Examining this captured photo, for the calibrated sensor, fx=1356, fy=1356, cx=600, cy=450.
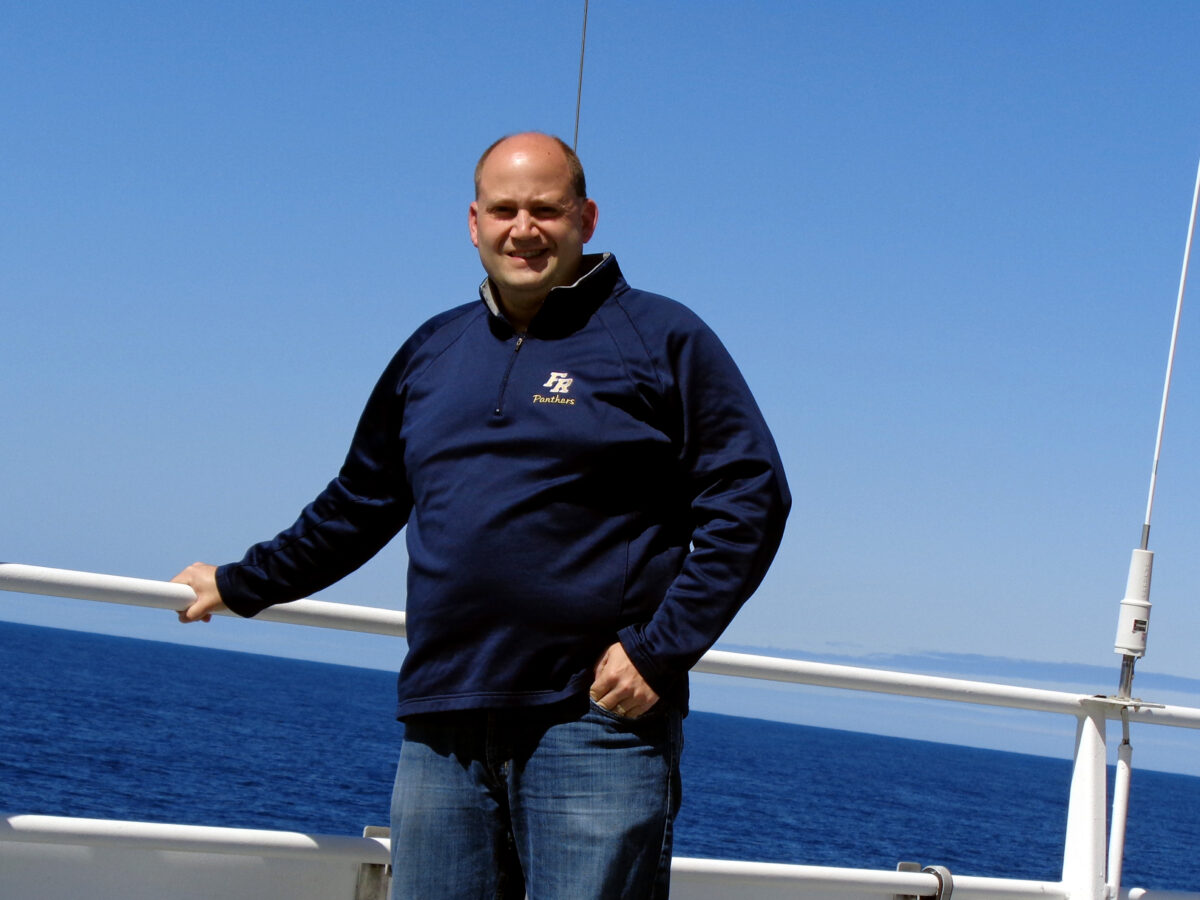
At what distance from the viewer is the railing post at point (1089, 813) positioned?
8.97ft

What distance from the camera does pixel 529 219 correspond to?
73.3 inches

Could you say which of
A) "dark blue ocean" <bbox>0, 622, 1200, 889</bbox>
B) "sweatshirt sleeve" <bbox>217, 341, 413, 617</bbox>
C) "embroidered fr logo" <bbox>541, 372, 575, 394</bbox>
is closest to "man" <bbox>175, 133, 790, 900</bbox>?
"embroidered fr logo" <bbox>541, 372, 575, 394</bbox>

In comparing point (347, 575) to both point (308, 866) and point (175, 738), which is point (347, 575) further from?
point (175, 738)

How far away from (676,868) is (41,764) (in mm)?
53544

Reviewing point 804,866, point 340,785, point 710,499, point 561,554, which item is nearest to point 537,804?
point 561,554

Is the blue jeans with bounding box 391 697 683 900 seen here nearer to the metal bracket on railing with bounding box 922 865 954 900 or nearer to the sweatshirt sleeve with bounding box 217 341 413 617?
the sweatshirt sleeve with bounding box 217 341 413 617

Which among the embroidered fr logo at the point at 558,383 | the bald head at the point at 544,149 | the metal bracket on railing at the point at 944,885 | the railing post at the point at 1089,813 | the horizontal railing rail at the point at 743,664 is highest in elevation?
the bald head at the point at 544,149

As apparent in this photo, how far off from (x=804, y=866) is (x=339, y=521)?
3.87 ft

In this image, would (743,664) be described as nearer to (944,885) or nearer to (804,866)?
(804,866)

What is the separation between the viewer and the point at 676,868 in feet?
8.04

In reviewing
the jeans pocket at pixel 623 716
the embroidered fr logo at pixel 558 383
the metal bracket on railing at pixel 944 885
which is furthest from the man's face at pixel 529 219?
the metal bracket on railing at pixel 944 885

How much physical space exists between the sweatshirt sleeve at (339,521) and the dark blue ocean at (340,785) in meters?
40.3

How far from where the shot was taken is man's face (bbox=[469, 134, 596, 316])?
73.5 inches

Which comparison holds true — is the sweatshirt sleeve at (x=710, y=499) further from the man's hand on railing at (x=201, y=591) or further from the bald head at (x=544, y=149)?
the man's hand on railing at (x=201, y=591)
